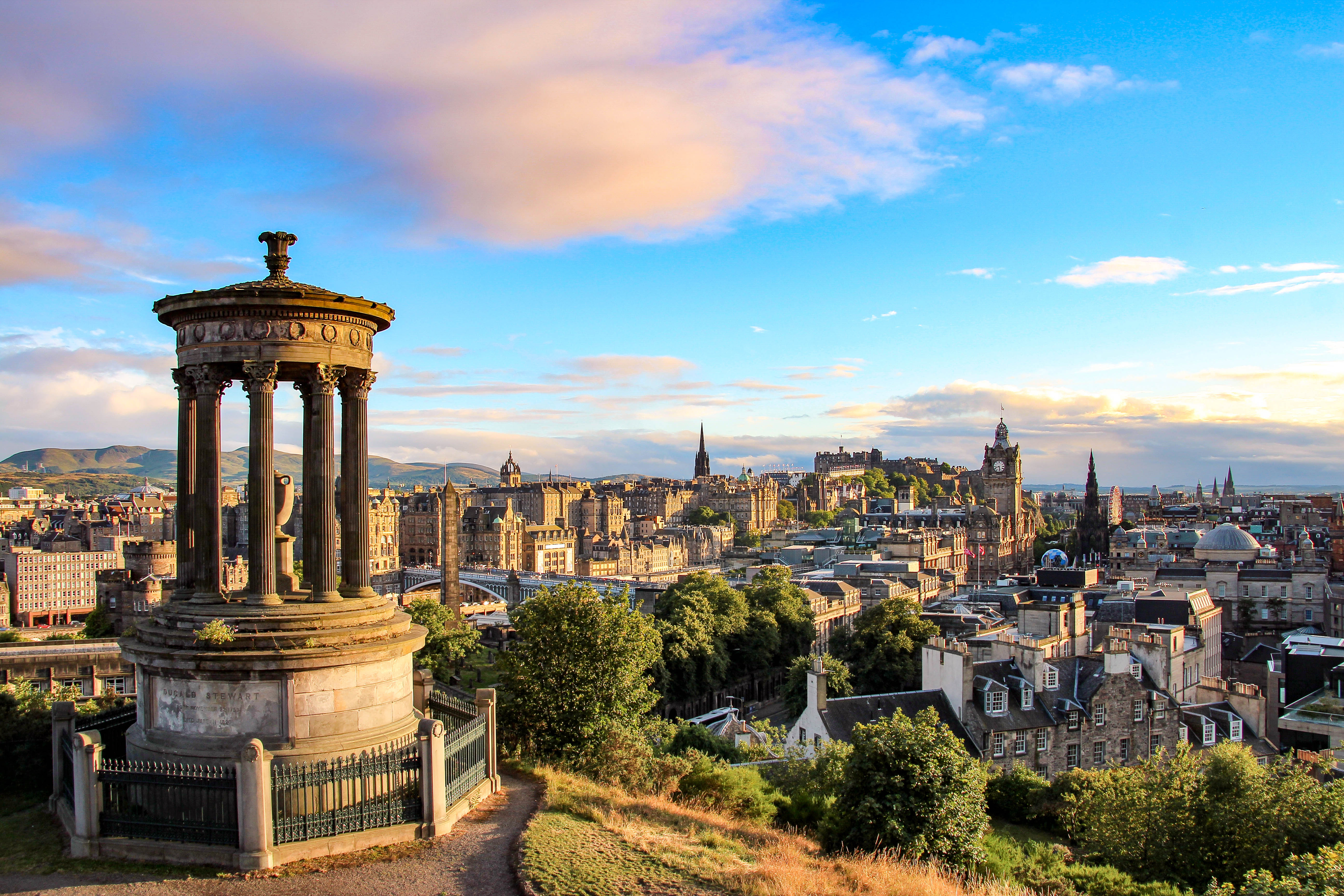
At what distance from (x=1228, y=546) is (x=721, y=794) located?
92.1 meters

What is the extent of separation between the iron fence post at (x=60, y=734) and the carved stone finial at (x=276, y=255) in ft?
26.1

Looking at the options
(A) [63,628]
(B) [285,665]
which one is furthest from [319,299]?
(A) [63,628]

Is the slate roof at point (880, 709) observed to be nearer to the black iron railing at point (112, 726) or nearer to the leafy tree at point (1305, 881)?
the leafy tree at point (1305, 881)

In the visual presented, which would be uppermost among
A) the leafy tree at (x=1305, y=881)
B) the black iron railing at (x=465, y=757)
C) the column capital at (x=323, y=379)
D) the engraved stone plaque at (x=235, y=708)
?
the column capital at (x=323, y=379)

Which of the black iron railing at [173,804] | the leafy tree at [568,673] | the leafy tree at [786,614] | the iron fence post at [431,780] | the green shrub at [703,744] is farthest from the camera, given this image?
the leafy tree at [786,614]

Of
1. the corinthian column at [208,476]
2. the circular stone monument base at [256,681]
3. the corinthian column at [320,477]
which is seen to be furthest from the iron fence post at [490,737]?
the corinthian column at [208,476]

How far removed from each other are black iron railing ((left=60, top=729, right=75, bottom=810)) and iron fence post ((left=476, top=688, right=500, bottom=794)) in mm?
6266

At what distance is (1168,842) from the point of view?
2061 centimetres

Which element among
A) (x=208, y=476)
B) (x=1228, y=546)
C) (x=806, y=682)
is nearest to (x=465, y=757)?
(x=208, y=476)

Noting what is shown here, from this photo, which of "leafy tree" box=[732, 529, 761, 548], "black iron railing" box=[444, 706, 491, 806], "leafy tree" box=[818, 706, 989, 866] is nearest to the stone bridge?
"leafy tree" box=[732, 529, 761, 548]

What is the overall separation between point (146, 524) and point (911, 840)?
164 m

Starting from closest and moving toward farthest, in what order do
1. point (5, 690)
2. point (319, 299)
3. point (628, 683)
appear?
point (319, 299)
point (5, 690)
point (628, 683)

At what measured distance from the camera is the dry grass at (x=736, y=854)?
13.1 m

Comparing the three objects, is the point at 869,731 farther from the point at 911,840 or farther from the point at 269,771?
the point at 269,771
